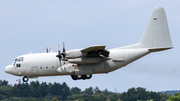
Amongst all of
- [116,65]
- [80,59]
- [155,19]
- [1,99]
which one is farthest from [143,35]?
[1,99]

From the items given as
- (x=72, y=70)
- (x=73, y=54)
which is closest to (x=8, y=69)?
(x=72, y=70)

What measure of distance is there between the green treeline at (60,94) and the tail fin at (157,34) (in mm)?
52369

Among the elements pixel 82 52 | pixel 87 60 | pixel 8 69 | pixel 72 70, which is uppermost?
pixel 82 52

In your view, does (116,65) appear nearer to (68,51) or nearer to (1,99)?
(68,51)

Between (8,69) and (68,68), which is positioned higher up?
(8,69)

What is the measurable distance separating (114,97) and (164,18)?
2436 inches

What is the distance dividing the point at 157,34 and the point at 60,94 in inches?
3039

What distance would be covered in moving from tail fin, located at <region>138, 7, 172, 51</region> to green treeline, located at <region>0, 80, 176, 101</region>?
52369 millimetres

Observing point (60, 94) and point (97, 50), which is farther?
point (60, 94)

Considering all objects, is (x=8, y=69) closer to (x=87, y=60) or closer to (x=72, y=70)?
(x=72, y=70)

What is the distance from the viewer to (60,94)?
4552 inches

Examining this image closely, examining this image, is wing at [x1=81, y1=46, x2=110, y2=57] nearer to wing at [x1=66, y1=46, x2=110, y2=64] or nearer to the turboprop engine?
wing at [x1=66, y1=46, x2=110, y2=64]

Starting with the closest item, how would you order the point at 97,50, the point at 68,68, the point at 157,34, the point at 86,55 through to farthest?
the point at 97,50, the point at 86,55, the point at 68,68, the point at 157,34

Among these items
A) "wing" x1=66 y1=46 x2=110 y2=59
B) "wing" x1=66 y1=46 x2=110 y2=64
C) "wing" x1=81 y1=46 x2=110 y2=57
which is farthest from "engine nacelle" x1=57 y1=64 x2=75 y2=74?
"wing" x1=81 y1=46 x2=110 y2=57
